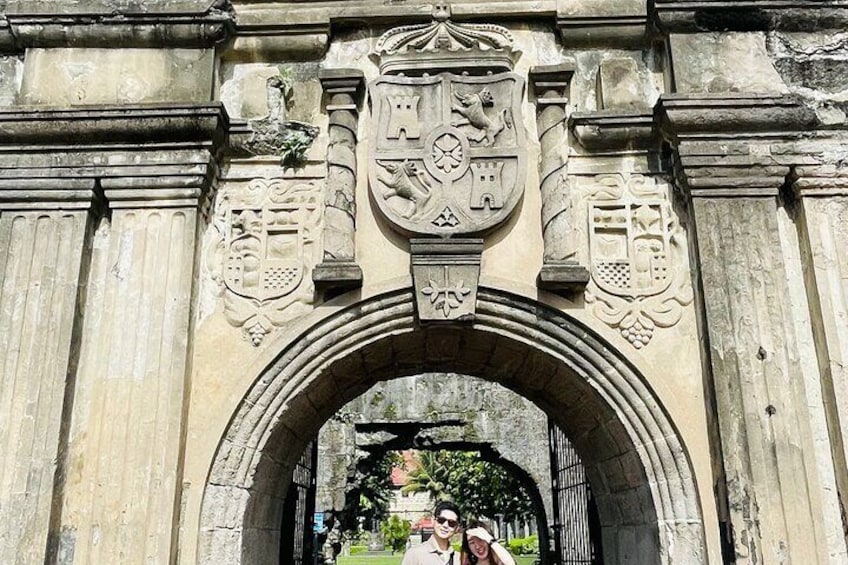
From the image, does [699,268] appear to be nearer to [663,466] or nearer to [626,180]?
[626,180]

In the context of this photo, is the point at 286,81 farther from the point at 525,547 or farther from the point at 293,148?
the point at 525,547

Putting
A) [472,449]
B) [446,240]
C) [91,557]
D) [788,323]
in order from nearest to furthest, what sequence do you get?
[91,557] < [788,323] < [446,240] < [472,449]

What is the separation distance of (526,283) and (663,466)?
1.25 meters

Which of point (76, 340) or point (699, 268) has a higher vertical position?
point (699, 268)

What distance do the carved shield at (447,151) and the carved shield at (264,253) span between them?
22.4 inches

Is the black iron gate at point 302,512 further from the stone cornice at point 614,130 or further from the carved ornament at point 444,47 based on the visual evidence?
the stone cornice at point 614,130

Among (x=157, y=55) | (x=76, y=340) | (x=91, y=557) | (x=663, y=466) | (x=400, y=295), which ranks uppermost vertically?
(x=157, y=55)

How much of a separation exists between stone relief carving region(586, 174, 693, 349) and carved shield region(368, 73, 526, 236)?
1.81 ft

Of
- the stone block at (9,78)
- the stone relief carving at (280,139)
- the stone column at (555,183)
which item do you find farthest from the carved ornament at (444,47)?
the stone block at (9,78)

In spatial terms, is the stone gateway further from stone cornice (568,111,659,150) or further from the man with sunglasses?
the man with sunglasses

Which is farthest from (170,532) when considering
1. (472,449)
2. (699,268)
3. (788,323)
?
(472,449)

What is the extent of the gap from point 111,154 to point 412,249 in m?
1.86

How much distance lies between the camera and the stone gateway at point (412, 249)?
161 inches

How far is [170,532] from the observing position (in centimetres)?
398
